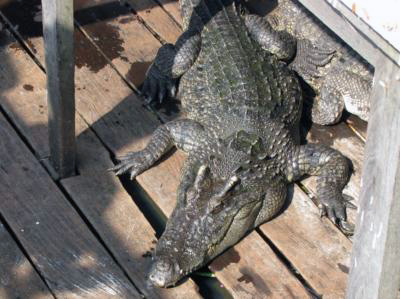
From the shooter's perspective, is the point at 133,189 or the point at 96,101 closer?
the point at 133,189

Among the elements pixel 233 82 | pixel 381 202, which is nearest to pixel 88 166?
pixel 233 82

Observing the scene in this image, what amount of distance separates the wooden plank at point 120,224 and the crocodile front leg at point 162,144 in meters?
0.11

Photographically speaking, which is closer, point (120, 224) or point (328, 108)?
point (120, 224)

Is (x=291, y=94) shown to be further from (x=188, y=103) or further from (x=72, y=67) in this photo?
(x=72, y=67)

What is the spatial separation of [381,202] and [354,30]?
60cm

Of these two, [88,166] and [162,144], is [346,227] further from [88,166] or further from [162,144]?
[88,166]

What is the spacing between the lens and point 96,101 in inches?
188

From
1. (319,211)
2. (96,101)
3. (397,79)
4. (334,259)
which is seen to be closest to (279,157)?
(319,211)

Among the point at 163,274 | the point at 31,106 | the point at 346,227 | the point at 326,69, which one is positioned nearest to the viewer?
the point at 163,274

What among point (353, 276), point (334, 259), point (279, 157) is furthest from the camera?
point (279, 157)

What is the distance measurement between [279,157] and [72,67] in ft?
4.01

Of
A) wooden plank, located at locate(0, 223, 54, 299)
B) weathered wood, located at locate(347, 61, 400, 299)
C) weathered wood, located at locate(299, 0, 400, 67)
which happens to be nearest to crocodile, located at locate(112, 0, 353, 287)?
wooden plank, located at locate(0, 223, 54, 299)

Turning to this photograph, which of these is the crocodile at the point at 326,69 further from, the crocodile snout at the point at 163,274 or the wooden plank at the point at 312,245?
the crocodile snout at the point at 163,274

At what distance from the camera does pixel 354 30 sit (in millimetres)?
2574
